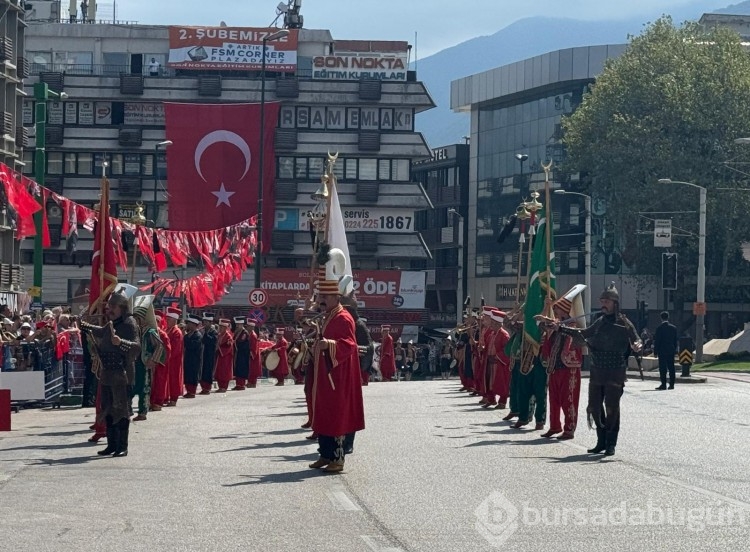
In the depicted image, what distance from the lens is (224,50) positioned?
7619 centimetres

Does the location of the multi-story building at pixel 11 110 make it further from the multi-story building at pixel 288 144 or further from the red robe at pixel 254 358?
the red robe at pixel 254 358

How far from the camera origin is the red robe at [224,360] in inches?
1415

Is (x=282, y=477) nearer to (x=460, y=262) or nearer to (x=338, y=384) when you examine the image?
(x=338, y=384)

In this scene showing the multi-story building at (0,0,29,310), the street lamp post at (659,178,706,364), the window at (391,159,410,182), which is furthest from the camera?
the window at (391,159,410,182)

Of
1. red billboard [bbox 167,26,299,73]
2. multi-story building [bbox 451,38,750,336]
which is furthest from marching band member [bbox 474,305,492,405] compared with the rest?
multi-story building [bbox 451,38,750,336]

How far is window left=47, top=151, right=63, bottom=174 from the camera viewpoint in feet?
250

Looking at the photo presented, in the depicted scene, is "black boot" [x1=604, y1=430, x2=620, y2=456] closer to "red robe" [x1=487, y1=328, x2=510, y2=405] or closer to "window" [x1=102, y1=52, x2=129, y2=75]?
"red robe" [x1=487, y1=328, x2=510, y2=405]

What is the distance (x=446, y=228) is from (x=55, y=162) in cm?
2964

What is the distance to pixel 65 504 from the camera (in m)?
12.5

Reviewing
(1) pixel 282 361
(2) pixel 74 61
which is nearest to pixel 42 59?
(2) pixel 74 61

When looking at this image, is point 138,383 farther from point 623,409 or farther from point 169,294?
point 169,294

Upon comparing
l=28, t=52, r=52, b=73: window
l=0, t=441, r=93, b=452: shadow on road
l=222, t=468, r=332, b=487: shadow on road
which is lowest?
l=0, t=441, r=93, b=452: shadow on road

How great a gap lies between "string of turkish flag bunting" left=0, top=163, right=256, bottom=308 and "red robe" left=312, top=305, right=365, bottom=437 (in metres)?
7.97

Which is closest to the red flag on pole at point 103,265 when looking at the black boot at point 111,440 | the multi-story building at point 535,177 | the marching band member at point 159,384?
the black boot at point 111,440
